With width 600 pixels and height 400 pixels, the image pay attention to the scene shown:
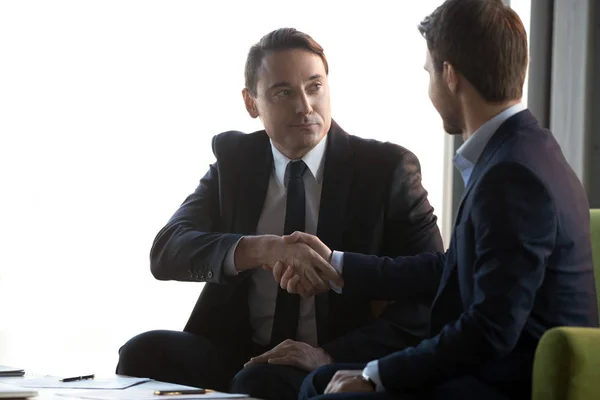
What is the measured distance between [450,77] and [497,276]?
419mm

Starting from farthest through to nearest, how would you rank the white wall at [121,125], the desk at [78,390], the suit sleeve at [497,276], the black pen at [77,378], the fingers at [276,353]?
the white wall at [121,125] → the fingers at [276,353] → the black pen at [77,378] → the desk at [78,390] → the suit sleeve at [497,276]

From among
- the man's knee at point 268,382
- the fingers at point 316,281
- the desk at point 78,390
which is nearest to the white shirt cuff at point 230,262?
the fingers at point 316,281

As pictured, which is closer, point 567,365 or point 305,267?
point 567,365

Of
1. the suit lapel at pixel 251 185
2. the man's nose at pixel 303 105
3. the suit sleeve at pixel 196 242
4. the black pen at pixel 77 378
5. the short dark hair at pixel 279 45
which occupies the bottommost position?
the black pen at pixel 77 378

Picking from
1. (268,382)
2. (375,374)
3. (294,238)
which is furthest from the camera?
(294,238)

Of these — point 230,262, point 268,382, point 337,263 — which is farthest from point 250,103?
point 268,382

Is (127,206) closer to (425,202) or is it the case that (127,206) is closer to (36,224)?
(36,224)

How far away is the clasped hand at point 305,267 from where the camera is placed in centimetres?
229

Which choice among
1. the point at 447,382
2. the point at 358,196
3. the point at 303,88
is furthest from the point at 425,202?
the point at 447,382

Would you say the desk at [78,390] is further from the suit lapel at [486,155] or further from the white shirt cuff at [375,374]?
the suit lapel at [486,155]

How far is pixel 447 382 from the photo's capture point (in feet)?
5.06

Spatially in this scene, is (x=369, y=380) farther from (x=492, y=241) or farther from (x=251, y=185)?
(x=251, y=185)

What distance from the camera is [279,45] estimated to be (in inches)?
102

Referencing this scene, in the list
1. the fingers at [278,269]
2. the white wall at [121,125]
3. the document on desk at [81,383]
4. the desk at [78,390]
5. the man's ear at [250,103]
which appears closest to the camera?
the desk at [78,390]
